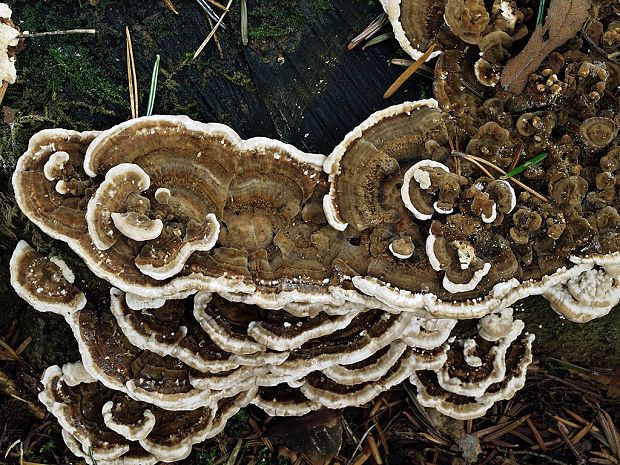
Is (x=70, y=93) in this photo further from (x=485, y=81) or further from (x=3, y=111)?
(x=485, y=81)

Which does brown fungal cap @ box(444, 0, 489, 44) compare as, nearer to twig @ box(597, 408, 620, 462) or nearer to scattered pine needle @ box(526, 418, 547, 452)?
scattered pine needle @ box(526, 418, 547, 452)

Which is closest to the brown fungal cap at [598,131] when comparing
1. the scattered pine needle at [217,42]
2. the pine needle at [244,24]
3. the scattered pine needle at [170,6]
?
the pine needle at [244,24]

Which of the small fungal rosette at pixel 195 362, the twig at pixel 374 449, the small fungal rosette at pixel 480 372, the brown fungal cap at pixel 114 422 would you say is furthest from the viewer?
the twig at pixel 374 449

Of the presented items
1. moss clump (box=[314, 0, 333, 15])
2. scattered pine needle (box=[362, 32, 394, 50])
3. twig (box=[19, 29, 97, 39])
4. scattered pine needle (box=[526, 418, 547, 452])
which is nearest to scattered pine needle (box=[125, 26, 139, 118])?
twig (box=[19, 29, 97, 39])

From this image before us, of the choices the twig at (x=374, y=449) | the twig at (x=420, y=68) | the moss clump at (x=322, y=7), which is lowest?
the twig at (x=374, y=449)

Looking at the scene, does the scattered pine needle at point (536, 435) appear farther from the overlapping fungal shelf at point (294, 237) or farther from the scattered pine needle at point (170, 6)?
the scattered pine needle at point (170, 6)

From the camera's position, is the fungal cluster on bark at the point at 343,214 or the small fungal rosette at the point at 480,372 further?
the small fungal rosette at the point at 480,372
